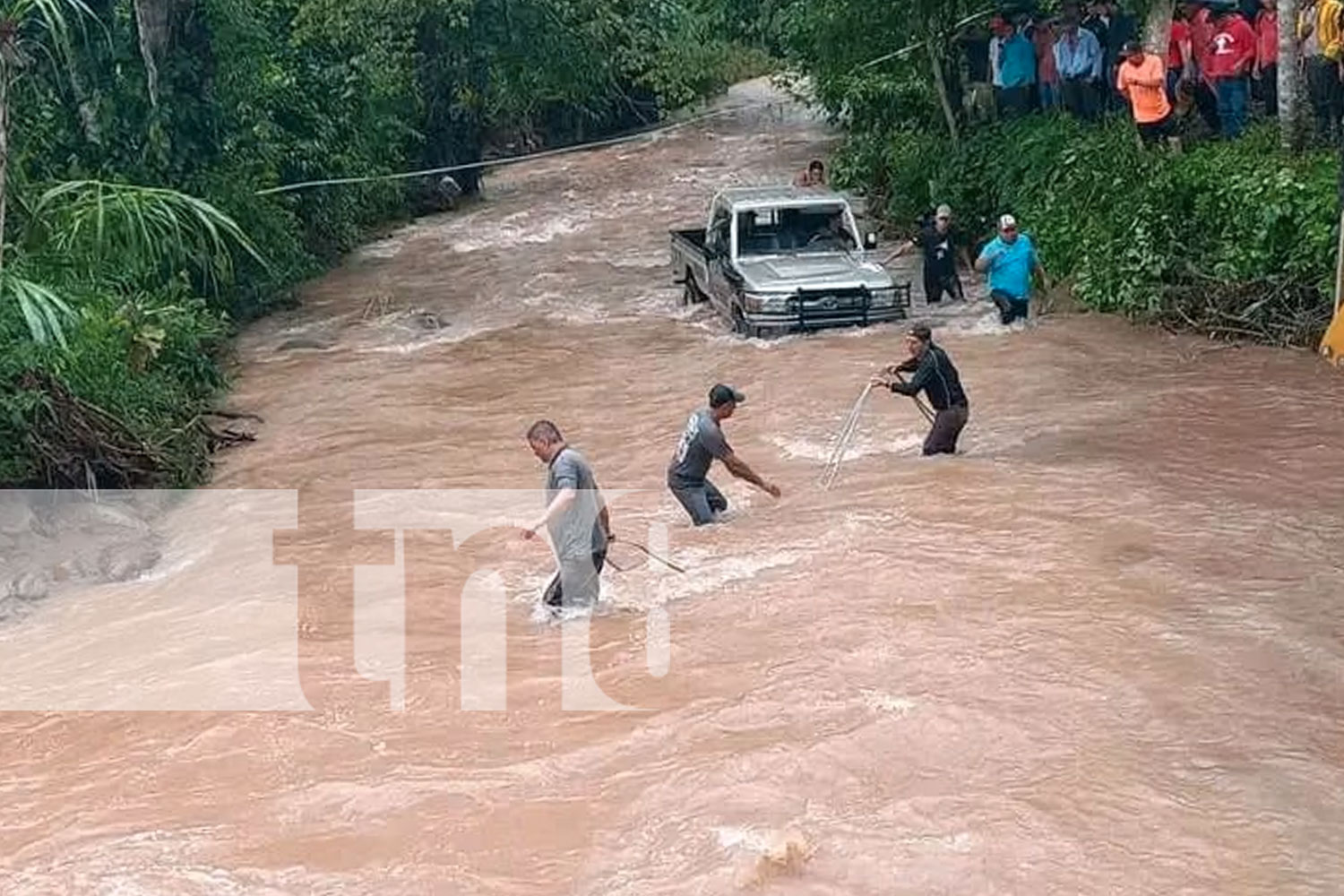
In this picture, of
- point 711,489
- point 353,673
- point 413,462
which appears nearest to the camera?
point 353,673

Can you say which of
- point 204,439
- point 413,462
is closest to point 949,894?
point 413,462

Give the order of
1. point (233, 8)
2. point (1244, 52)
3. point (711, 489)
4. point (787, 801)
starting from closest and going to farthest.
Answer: point (787, 801) < point (711, 489) < point (1244, 52) < point (233, 8)

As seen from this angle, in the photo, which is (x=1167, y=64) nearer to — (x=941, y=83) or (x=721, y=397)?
(x=941, y=83)

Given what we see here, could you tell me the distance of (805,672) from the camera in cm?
902

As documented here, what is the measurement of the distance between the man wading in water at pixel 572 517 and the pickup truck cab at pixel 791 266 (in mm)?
7306

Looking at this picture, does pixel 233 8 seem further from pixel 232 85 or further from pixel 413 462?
pixel 413 462

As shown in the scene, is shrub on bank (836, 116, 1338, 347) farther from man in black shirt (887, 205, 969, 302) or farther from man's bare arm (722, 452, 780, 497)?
man's bare arm (722, 452, 780, 497)

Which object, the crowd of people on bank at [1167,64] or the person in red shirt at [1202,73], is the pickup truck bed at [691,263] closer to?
the crowd of people on bank at [1167,64]

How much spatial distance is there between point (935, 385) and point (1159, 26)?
6.65m

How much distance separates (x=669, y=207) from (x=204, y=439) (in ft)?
46.5

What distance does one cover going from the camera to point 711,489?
11930mm

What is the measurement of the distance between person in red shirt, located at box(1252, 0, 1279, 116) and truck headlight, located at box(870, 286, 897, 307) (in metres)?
4.16

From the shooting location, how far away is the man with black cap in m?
11.3

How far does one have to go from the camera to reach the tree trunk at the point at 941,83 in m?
21.7
